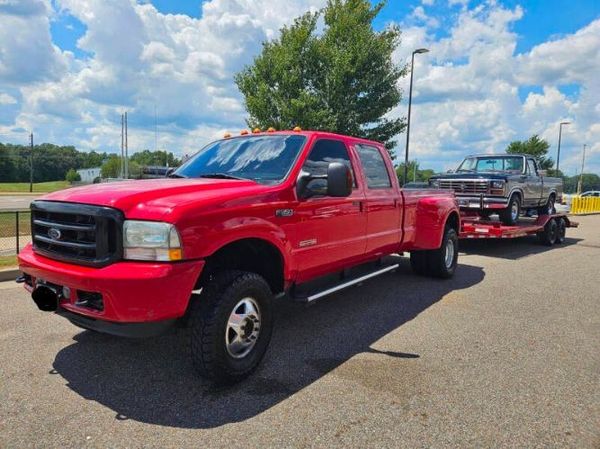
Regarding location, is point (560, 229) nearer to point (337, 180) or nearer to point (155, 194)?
point (337, 180)

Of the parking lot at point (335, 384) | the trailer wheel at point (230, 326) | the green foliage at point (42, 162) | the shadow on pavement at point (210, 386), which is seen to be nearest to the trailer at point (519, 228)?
the parking lot at point (335, 384)

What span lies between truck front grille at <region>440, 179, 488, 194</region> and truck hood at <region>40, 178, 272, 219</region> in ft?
27.6

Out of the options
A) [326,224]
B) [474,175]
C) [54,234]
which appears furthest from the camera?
[474,175]

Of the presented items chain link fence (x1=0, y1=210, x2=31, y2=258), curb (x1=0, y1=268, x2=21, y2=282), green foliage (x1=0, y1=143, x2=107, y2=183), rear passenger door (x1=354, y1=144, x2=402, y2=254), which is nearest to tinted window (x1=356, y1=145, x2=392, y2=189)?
rear passenger door (x1=354, y1=144, x2=402, y2=254)

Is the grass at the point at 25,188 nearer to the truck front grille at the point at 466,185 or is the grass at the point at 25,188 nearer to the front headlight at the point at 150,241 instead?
the truck front grille at the point at 466,185

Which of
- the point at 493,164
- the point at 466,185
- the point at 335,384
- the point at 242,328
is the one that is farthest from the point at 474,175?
the point at 242,328

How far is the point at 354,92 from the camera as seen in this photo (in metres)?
19.1

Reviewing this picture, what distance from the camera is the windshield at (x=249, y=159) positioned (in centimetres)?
421

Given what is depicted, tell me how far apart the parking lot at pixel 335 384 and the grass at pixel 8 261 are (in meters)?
1.39

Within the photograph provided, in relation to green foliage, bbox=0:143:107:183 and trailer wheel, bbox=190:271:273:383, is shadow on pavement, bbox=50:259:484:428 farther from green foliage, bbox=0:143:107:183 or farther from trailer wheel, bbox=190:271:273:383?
green foliage, bbox=0:143:107:183

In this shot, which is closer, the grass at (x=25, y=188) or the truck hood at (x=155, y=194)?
the truck hood at (x=155, y=194)

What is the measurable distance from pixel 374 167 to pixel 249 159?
5.99 ft

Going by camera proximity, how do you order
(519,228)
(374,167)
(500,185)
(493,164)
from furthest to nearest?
1. (493,164)
2. (500,185)
3. (519,228)
4. (374,167)

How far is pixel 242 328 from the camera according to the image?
352 cm
